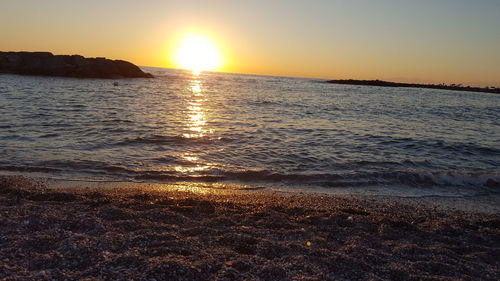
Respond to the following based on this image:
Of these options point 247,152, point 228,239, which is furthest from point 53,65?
point 228,239

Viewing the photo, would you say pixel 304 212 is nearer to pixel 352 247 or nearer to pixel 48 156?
pixel 352 247

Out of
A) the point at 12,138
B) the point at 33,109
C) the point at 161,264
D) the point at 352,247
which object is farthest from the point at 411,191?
the point at 33,109

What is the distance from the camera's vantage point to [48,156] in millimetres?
9688

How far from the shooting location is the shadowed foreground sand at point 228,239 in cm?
396

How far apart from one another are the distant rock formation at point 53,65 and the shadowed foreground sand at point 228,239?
68.5 meters

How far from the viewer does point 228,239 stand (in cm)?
488

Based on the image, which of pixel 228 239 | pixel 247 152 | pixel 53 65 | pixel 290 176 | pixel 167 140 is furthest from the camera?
pixel 53 65

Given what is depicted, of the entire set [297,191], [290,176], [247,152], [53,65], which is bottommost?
[297,191]

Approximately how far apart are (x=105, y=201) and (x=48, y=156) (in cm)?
482

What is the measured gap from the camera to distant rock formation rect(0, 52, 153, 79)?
64750mm

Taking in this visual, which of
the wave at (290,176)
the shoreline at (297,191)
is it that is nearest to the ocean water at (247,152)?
the wave at (290,176)

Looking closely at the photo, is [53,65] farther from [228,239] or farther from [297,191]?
[228,239]

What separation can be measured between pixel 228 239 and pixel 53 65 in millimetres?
75729

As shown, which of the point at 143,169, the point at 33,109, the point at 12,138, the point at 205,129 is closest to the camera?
the point at 143,169
